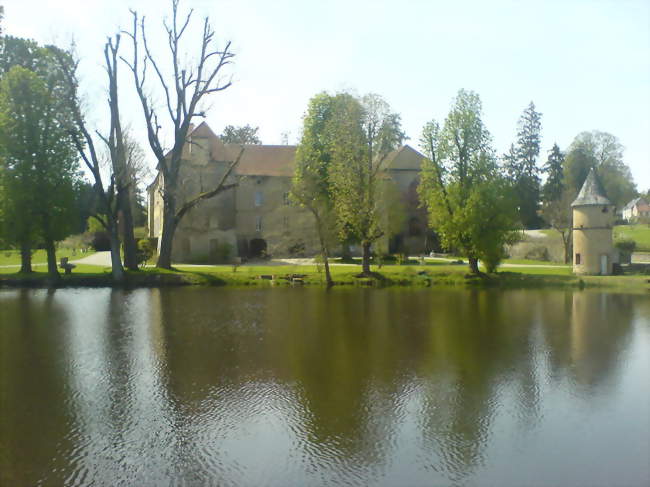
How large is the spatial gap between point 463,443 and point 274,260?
117 ft

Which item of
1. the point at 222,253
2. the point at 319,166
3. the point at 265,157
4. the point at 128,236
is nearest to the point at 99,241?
the point at 265,157

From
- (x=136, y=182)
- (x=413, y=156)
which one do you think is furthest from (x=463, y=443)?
(x=413, y=156)

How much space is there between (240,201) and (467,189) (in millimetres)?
21270

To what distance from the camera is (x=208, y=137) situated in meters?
45.8

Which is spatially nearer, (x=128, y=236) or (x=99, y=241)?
(x=128, y=236)

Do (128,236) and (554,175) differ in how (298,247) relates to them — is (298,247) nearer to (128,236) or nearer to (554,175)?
(128,236)

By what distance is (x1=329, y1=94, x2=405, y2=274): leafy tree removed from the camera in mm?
32938

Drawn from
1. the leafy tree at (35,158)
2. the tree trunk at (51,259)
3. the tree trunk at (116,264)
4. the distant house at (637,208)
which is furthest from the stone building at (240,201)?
the distant house at (637,208)

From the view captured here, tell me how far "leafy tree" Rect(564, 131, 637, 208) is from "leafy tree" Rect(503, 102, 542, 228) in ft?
13.9

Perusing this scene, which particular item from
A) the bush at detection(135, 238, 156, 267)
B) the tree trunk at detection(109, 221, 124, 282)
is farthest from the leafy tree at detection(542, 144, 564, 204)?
the tree trunk at detection(109, 221, 124, 282)

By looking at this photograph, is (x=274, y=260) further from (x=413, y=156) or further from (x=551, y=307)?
(x=551, y=307)

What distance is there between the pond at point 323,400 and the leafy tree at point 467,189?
1262cm

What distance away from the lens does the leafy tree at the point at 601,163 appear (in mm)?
61125

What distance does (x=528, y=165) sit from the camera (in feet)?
198
